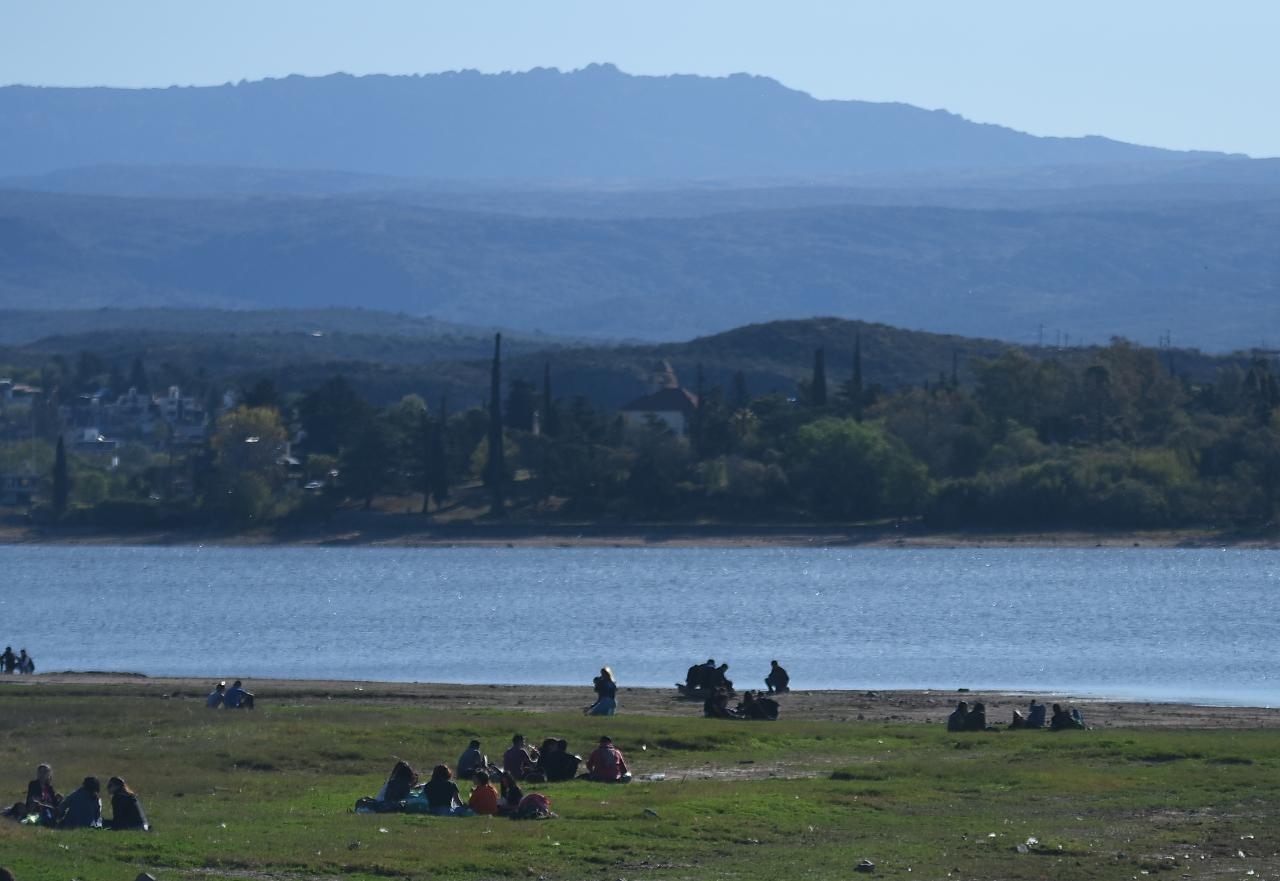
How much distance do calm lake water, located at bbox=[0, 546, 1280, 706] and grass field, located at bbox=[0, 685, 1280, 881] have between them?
14.1 meters

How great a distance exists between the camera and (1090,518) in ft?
370

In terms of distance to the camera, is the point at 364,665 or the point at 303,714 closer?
the point at 303,714

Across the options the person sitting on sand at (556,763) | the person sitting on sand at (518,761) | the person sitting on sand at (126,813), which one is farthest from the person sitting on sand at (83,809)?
the person sitting on sand at (556,763)

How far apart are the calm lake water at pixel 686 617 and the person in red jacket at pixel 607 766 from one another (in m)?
18.4

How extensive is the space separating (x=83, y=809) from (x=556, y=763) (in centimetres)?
647

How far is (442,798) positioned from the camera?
83.8 feet

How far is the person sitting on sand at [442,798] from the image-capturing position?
25.5 m

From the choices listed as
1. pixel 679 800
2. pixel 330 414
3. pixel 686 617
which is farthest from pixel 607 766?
pixel 330 414

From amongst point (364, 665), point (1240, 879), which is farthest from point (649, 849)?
point (364, 665)

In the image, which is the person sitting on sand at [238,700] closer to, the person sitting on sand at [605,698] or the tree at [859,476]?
the person sitting on sand at [605,698]

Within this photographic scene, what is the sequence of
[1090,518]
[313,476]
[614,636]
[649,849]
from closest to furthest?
[649,849] → [614,636] → [1090,518] → [313,476]

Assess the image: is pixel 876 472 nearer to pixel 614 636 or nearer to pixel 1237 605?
pixel 1237 605

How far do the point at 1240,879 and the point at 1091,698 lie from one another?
2164 cm

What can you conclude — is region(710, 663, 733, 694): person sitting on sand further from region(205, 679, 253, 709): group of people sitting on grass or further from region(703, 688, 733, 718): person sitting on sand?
region(205, 679, 253, 709): group of people sitting on grass
